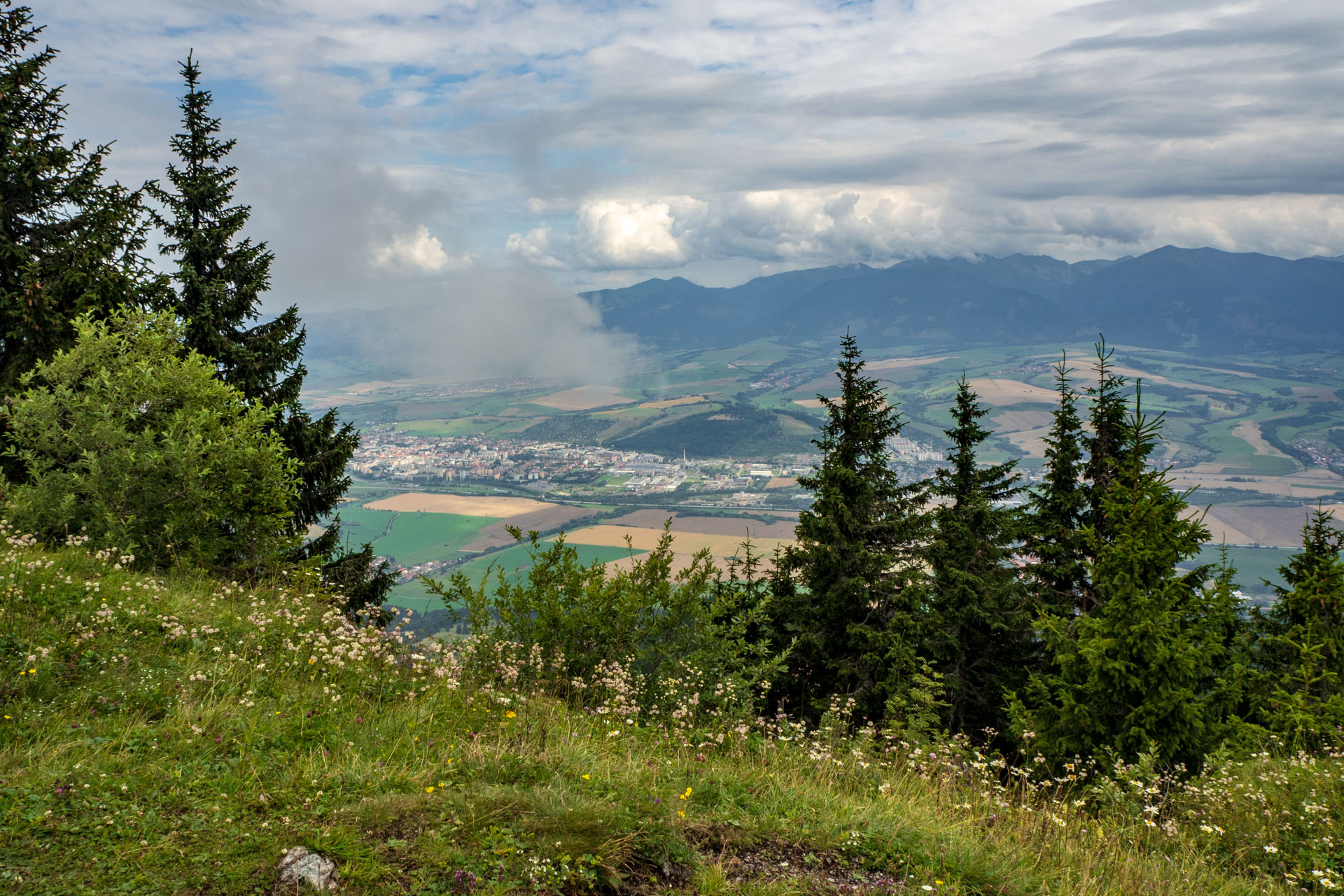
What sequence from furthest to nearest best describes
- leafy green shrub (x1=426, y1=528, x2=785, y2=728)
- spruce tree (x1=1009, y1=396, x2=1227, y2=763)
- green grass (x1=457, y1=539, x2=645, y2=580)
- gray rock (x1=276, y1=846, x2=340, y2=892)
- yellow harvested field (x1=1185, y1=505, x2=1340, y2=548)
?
1. yellow harvested field (x1=1185, y1=505, x2=1340, y2=548)
2. green grass (x1=457, y1=539, x2=645, y2=580)
3. spruce tree (x1=1009, y1=396, x2=1227, y2=763)
4. leafy green shrub (x1=426, y1=528, x2=785, y2=728)
5. gray rock (x1=276, y1=846, x2=340, y2=892)

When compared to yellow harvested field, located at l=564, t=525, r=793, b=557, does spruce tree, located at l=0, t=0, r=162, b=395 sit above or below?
above

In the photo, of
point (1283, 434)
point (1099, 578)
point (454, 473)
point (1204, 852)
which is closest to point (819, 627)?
point (1099, 578)

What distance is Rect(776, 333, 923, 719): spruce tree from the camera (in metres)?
15.6

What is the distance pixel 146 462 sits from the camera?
31.6 feet

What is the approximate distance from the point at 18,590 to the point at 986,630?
63.9 ft

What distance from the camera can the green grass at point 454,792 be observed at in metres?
3.62

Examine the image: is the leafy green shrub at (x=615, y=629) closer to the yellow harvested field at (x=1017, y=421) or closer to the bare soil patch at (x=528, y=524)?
the bare soil patch at (x=528, y=524)

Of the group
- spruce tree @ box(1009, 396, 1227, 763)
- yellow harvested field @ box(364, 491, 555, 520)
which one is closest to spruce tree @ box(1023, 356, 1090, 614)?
spruce tree @ box(1009, 396, 1227, 763)

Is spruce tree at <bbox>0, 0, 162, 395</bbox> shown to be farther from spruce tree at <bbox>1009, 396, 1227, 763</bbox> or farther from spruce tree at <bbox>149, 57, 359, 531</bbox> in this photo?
spruce tree at <bbox>1009, 396, 1227, 763</bbox>

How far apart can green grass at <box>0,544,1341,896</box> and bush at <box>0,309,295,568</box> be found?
2.55 m

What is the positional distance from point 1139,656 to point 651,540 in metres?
60.6

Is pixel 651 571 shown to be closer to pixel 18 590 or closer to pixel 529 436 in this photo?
pixel 18 590

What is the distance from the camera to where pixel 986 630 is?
60.7ft

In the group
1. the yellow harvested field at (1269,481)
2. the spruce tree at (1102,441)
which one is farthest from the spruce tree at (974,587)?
the yellow harvested field at (1269,481)
